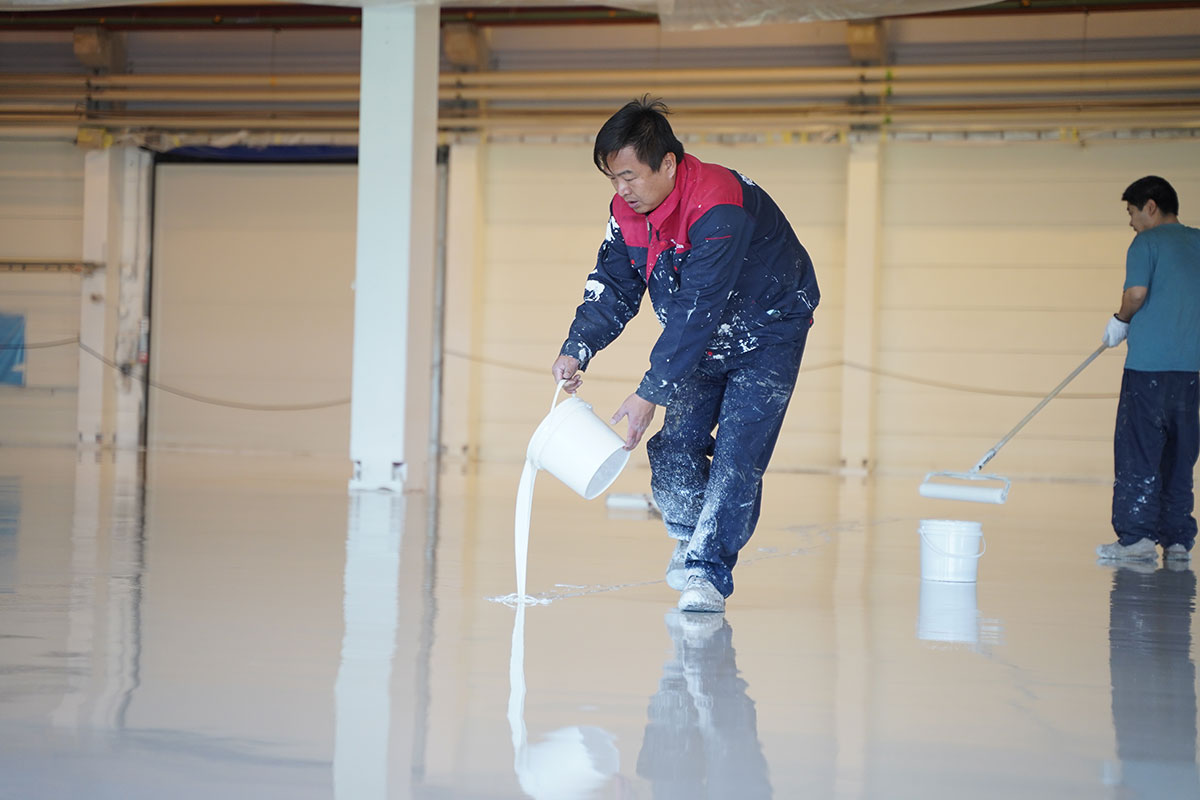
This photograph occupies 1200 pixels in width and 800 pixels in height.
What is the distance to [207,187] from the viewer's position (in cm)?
1038

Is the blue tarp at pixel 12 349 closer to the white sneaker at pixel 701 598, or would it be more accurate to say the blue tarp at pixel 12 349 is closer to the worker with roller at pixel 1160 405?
the worker with roller at pixel 1160 405

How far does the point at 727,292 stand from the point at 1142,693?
1085mm

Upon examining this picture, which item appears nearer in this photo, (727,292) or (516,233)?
(727,292)

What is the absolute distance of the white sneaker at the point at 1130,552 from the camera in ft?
13.3

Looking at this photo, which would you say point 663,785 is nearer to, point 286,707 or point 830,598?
point 286,707

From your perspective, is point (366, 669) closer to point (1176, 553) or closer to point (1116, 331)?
point (1176, 553)

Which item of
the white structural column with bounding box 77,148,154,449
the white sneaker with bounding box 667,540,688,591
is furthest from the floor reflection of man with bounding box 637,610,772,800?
the white structural column with bounding box 77,148,154,449

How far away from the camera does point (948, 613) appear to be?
9.37 ft

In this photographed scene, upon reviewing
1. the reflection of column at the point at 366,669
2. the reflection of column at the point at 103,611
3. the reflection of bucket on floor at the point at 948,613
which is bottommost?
the reflection of bucket on floor at the point at 948,613

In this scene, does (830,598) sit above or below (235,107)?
below

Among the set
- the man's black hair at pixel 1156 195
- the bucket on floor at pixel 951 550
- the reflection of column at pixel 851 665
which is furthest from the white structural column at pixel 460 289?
the bucket on floor at pixel 951 550

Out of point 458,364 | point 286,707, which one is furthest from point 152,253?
point 286,707

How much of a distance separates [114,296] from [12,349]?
3.36 feet

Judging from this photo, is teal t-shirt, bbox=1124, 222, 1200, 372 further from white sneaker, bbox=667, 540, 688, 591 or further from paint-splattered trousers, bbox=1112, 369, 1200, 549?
white sneaker, bbox=667, 540, 688, 591
